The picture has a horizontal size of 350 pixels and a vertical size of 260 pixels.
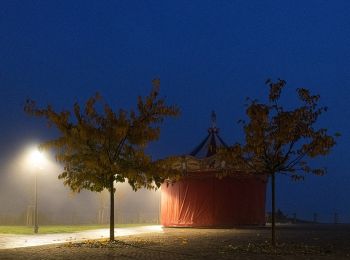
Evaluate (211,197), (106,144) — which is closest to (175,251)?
(106,144)

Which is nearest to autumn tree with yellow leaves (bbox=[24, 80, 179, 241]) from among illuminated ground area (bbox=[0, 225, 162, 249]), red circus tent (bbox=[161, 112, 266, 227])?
illuminated ground area (bbox=[0, 225, 162, 249])

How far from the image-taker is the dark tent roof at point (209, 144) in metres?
40.9

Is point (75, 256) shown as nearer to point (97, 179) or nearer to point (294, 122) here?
point (97, 179)

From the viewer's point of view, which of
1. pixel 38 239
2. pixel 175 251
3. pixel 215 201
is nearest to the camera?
pixel 175 251

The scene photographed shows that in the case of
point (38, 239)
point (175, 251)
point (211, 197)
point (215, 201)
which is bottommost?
point (38, 239)

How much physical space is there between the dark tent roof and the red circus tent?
1517 millimetres

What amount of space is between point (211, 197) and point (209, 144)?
4671 mm

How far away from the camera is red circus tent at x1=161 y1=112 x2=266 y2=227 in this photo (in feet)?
126

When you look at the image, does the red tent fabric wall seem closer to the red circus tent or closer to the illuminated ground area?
the red circus tent

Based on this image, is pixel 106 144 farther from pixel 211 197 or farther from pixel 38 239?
pixel 211 197

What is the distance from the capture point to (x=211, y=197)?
1517 inches

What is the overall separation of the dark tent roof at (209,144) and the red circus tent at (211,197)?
4.98ft

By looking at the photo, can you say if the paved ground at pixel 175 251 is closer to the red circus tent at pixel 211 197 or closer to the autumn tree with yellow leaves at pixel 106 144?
the autumn tree with yellow leaves at pixel 106 144

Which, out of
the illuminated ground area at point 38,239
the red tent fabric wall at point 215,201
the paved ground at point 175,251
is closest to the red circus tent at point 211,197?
the red tent fabric wall at point 215,201
